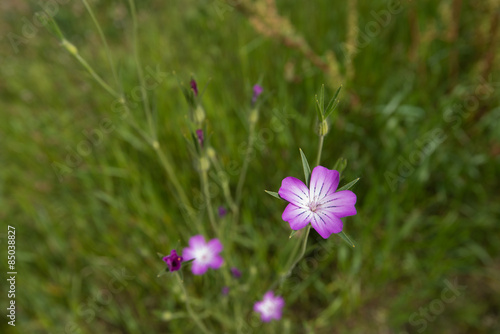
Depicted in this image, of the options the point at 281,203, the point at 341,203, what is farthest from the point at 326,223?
the point at 281,203

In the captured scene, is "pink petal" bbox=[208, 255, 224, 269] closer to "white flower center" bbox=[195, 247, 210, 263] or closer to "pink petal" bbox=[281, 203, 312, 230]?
"white flower center" bbox=[195, 247, 210, 263]

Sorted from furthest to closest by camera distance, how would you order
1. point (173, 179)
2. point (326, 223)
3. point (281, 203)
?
point (281, 203), point (173, 179), point (326, 223)

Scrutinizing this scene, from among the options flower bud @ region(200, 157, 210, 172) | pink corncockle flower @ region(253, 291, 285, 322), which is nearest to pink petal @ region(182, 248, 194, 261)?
pink corncockle flower @ region(253, 291, 285, 322)

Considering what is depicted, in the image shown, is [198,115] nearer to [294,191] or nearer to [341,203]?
[294,191]

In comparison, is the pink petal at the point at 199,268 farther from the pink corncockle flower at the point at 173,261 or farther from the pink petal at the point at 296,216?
the pink petal at the point at 296,216

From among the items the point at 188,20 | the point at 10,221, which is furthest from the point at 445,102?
the point at 10,221

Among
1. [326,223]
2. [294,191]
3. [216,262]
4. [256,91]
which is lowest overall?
[326,223]

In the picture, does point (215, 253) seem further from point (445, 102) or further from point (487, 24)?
point (487, 24)
